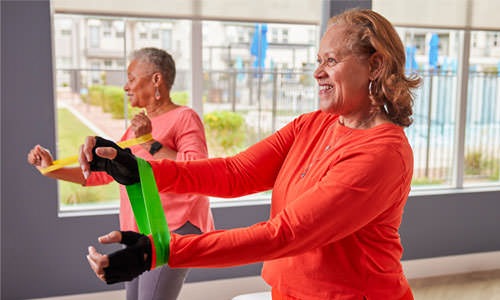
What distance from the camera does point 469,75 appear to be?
4520 millimetres

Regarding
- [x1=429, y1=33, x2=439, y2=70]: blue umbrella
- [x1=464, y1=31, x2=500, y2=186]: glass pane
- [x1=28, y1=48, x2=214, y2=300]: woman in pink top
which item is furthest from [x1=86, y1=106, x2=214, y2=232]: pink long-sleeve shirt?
[x1=464, y1=31, x2=500, y2=186]: glass pane

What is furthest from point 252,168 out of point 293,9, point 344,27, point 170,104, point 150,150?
point 293,9

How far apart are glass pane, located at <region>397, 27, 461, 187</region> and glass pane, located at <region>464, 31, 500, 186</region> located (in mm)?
190

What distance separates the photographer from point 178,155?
197 centimetres

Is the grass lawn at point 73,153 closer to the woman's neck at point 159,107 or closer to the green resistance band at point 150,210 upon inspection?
the woman's neck at point 159,107

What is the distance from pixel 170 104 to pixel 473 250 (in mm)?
3306

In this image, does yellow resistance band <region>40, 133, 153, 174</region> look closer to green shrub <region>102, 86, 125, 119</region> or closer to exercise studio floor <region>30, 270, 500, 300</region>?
green shrub <region>102, 86, 125, 119</region>

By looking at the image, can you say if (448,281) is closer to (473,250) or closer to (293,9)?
(473,250)

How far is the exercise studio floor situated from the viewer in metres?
3.62

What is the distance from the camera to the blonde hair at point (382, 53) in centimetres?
117

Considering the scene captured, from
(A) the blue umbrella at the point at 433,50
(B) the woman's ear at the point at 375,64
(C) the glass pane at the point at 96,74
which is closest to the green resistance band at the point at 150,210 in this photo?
(B) the woman's ear at the point at 375,64

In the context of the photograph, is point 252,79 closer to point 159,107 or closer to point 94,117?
point 94,117

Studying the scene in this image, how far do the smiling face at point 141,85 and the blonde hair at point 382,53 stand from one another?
110 centimetres

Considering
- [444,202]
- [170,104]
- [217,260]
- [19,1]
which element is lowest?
[444,202]
